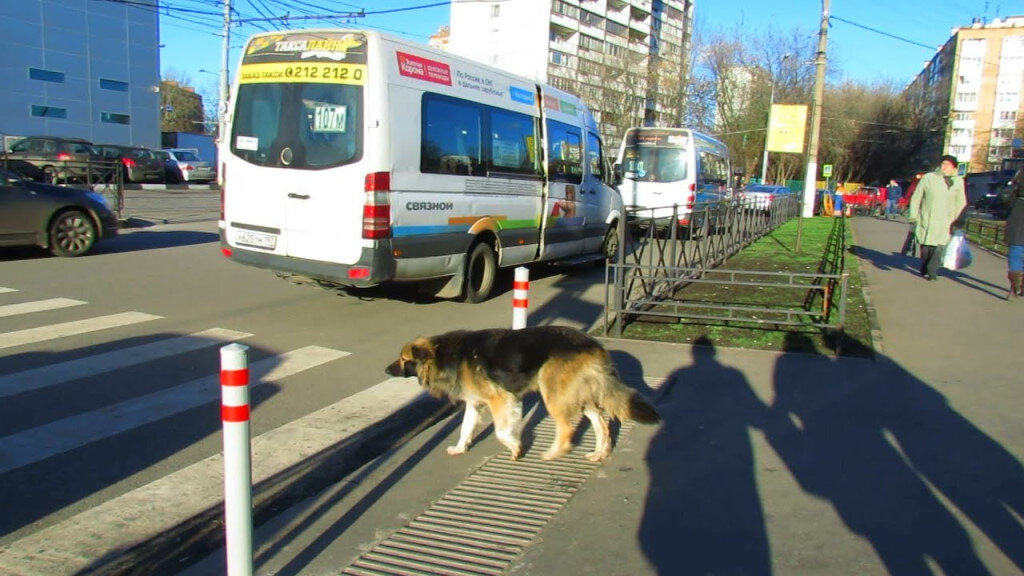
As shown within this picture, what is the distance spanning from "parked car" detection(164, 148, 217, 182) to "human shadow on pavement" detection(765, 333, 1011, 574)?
34742 mm

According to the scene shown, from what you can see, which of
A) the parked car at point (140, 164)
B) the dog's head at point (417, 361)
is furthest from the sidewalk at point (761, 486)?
the parked car at point (140, 164)

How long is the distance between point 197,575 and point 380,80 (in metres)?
5.55

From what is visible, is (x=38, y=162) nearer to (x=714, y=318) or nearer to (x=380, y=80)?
(x=380, y=80)

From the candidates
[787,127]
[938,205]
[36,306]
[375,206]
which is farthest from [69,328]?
[787,127]

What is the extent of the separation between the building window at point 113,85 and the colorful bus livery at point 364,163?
4280 cm

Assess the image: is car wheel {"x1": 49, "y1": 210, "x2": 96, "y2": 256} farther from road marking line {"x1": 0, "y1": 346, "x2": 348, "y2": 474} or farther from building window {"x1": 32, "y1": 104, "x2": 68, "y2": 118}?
building window {"x1": 32, "y1": 104, "x2": 68, "y2": 118}

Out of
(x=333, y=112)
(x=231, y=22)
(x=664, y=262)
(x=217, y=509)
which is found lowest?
(x=217, y=509)

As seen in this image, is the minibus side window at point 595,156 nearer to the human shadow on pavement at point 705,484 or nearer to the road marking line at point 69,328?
the human shadow on pavement at point 705,484

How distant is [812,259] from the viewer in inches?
587

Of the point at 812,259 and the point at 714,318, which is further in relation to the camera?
the point at 812,259

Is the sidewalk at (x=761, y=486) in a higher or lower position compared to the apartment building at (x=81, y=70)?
lower

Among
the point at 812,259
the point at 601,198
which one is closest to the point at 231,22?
the point at 601,198

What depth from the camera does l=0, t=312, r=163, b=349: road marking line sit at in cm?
689

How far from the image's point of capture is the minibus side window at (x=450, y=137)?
8398 mm
